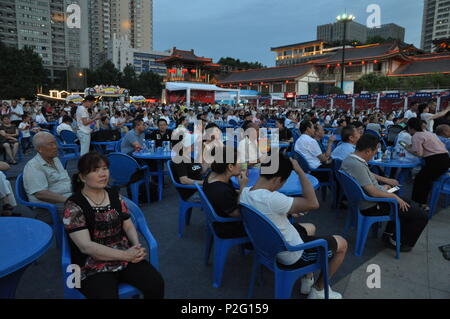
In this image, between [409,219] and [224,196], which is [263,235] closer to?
[224,196]

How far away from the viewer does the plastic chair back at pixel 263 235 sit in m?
1.87

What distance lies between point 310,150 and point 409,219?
177 centimetres

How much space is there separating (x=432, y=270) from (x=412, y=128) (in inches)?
92.5

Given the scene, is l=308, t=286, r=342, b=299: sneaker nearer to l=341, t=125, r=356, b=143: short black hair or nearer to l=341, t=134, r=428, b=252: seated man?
l=341, t=134, r=428, b=252: seated man

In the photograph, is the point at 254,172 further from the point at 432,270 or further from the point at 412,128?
the point at 412,128

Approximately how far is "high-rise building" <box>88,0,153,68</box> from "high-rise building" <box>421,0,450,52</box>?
96762mm

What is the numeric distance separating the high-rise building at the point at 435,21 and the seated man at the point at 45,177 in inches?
4504

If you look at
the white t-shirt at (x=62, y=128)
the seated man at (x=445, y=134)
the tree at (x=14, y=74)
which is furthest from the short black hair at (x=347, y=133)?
the tree at (x=14, y=74)

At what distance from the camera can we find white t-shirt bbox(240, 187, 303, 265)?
6.31ft

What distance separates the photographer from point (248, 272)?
106 inches

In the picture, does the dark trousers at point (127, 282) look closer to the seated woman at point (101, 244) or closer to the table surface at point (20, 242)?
the seated woman at point (101, 244)
